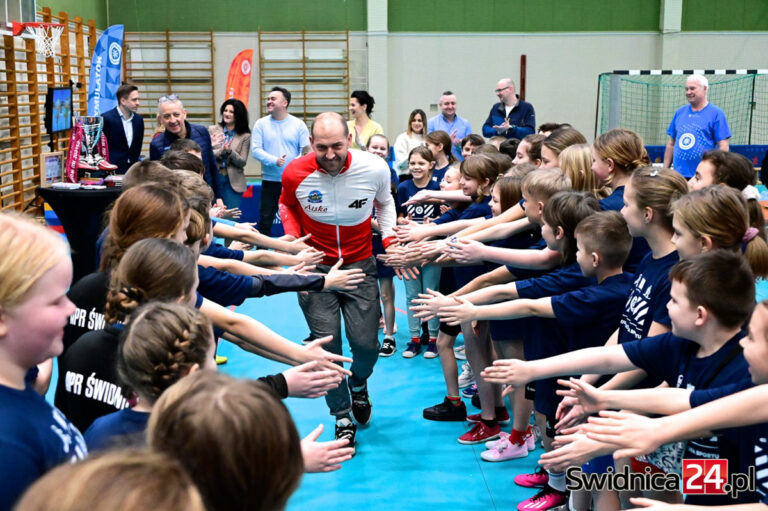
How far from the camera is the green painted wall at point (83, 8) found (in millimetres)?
12172

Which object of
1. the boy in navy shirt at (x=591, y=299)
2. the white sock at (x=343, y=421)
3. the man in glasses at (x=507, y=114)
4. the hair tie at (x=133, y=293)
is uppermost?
the man in glasses at (x=507, y=114)

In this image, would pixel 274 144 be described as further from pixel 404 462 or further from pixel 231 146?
pixel 404 462

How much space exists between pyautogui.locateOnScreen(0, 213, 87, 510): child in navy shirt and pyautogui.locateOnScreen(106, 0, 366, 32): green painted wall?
15.2 meters

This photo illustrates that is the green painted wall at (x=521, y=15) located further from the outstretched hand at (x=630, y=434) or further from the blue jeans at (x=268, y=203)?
the outstretched hand at (x=630, y=434)

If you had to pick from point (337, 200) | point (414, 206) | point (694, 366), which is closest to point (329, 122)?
point (337, 200)

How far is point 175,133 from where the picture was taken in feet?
22.8

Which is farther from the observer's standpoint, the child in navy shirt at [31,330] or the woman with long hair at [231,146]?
the woman with long hair at [231,146]

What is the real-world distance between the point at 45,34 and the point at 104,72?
125cm

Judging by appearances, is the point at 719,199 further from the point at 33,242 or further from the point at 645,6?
the point at 645,6

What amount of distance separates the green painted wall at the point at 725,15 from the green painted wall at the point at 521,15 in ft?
2.50

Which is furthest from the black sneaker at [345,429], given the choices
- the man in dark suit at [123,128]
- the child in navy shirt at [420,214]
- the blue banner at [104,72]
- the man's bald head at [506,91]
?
the blue banner at [104,72]

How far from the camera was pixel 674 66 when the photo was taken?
1609 centimetres

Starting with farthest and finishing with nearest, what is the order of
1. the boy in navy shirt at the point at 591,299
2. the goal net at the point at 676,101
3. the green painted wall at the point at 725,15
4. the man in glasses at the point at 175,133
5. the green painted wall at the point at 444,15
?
A: the green painted wall at the point at 725,15
the green painted wall at the point at 444,15
the goal net at the point at 676,101
the man in glasses at the point at 175,133
the boy in navy shirt at the point at 591,299

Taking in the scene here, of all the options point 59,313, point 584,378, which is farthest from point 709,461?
point 59,313
